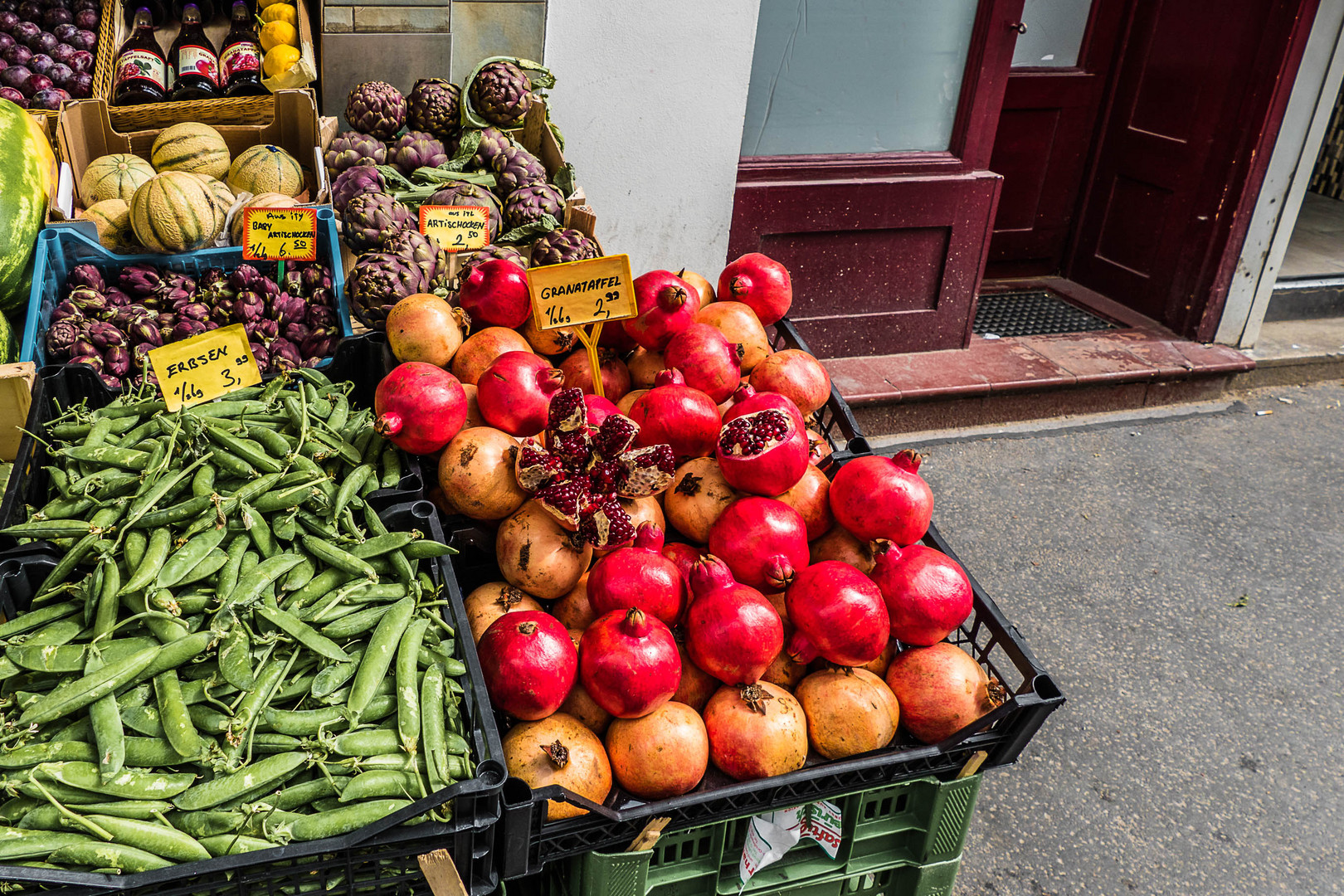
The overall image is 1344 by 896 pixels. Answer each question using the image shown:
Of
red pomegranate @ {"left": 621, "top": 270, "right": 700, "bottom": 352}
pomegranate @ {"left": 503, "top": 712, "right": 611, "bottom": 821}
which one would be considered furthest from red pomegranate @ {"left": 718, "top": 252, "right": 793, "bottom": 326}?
pomegranate @ {"left": 503, "top": 712, "right": 611, "bottom": 821}

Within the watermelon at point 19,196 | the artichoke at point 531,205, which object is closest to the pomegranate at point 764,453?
the artichoke at point 531,205

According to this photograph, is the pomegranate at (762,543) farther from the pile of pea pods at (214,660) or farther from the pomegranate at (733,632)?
the pile of pea pods at (214,660)

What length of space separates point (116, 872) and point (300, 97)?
2609 millimetres

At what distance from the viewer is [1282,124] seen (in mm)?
4789

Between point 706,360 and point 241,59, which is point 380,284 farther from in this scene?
point 241,59

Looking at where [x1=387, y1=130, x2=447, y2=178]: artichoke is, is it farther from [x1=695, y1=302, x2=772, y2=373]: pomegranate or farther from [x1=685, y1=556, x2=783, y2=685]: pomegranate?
[x1=685, y1=556, x2=783, y2=685]: pomegranate

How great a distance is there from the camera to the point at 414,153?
320cm

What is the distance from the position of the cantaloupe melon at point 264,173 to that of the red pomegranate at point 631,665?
6.95 feet

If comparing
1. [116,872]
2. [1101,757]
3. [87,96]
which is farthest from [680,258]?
[116,872]

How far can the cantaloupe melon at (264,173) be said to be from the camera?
2941mm

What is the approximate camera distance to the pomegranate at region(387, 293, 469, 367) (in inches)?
82.9

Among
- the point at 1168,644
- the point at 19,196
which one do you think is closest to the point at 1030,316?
the point at 1168,644

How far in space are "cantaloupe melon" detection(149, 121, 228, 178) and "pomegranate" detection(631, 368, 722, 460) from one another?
1922 millimetres

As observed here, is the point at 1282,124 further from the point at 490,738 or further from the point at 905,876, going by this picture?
the point at 490,738
